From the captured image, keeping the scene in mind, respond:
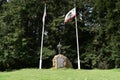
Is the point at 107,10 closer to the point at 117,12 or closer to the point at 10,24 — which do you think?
the point at 117,12

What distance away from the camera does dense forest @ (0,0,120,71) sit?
37.4 metres

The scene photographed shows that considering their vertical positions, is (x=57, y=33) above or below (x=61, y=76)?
above

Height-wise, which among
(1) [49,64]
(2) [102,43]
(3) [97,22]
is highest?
(3) [97,22]

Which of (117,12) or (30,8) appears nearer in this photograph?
→ (117,12)

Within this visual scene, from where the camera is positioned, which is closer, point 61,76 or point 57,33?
point 61,76

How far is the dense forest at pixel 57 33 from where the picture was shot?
37375 mm

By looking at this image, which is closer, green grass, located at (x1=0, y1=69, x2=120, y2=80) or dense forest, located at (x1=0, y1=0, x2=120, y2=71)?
green grass, located at (x1=0, y1=69, x2=120, y2=80)

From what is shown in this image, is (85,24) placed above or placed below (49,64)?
above

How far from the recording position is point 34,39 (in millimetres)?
40250

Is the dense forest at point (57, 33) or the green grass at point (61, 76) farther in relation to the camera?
the dense forest at point (57, 33)

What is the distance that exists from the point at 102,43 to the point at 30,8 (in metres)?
9.33

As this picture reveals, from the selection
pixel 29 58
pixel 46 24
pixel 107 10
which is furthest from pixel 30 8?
pixel 107 10

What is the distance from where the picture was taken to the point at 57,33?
1566 inches

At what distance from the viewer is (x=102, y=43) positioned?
38969 mm
